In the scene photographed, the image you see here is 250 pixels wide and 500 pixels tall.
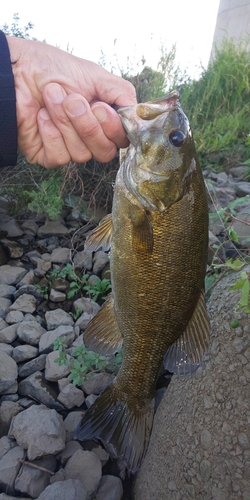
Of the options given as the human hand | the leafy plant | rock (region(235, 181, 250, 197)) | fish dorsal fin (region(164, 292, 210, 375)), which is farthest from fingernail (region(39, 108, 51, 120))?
rock (region(235, 181, 250, 197))

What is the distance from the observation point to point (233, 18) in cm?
1023

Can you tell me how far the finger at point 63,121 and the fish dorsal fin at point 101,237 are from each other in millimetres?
340

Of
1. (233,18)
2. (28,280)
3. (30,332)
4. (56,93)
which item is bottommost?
(30,332)

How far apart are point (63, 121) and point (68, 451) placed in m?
1.76

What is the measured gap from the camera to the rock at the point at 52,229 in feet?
12.9

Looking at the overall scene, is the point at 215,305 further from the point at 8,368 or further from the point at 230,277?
the point at 8,368

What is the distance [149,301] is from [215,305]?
40cm

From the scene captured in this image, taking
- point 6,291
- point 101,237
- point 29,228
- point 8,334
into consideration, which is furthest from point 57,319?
point 101,237

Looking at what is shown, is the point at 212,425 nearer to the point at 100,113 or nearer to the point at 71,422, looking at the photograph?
the point at 71,422

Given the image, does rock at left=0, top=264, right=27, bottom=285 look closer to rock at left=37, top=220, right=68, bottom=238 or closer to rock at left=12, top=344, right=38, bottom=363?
rock at left=37, top=220, right=68, bottom=238

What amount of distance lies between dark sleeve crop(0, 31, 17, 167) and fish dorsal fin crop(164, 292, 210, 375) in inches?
43.4

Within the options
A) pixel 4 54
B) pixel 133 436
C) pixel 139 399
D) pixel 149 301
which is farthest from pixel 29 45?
pixel 133 436

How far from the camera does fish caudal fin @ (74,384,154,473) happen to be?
176 centimetres

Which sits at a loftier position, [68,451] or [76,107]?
[76,107]
